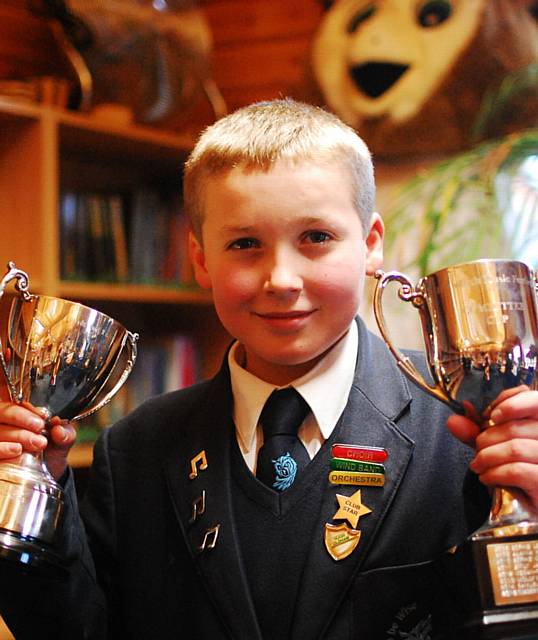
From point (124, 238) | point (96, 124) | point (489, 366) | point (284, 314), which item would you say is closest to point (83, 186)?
point (124, 238)

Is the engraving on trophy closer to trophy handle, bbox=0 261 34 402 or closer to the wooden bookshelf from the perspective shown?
trophy handle, bbox=0 261 34 402

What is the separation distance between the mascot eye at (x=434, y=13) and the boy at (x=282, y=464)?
44.7 inches

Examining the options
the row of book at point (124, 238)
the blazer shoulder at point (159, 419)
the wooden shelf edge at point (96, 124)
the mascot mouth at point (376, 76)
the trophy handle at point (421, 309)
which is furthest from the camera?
the row of book at point (124, 238)

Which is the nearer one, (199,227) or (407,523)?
(407,523)

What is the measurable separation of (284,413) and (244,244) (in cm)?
23

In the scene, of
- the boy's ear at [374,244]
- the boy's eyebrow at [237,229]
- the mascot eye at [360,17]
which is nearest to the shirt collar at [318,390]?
the boy's ear at [374,244]

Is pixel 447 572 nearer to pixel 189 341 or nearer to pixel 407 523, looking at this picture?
pixel 407 523

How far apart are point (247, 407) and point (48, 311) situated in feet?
0.96

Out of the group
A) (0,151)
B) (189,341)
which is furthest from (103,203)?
(189,341)

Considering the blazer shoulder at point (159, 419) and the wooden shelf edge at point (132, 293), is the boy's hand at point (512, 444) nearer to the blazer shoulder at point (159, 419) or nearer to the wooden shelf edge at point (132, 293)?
the blazer shoulder at point (159, 419)

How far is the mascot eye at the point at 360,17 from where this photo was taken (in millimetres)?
2207

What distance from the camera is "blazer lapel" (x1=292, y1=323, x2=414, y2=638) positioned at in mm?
991

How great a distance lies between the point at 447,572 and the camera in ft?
2.93

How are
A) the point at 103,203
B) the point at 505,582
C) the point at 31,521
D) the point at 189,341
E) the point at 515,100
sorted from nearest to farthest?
the point at 505,582, the point at 31,521, the point at 515,100, the point at 103,203, the point at 189,341
